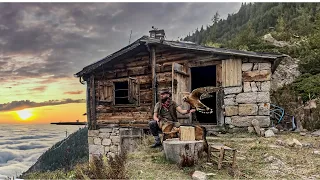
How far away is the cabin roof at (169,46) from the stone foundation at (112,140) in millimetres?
2819

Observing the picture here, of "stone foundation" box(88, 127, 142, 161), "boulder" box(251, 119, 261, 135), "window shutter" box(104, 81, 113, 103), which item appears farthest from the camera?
"window shutter" box(104, 81, 113, 103)

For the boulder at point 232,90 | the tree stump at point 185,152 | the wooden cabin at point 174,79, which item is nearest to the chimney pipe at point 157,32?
the wooden cabin at point 174,79

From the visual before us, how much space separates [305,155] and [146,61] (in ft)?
22.7

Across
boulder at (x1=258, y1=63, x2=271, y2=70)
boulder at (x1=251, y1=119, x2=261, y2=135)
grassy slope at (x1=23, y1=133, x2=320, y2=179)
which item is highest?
boulder at (x1=258, y1=63, x2=271, y2=70)

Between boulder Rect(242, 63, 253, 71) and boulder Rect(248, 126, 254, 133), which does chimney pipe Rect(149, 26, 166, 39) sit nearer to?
boulder Rect(242, 63, 253, 71)

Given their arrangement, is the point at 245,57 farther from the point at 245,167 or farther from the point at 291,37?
the point at 291,37

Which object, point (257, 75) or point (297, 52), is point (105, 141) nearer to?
point (257, 75)

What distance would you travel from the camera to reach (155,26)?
12.6 m

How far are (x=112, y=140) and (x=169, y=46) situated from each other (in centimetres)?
471

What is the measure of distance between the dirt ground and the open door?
7.60 feet

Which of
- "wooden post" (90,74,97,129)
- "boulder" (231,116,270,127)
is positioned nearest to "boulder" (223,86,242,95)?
"boulder" (231,116,270,127)

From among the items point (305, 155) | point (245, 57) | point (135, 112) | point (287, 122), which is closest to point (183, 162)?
point (305, 155)

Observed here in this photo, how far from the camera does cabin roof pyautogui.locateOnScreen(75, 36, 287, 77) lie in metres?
9.12

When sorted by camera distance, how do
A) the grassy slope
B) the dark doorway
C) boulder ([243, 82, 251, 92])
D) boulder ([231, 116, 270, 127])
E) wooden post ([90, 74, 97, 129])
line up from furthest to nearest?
the dark doorway < wooden post ([90, 74, 97, 129]) < boulder ([243, 82, 251, 92]) < boulder ([231, 116, 270, 127]) < the grassy slope
